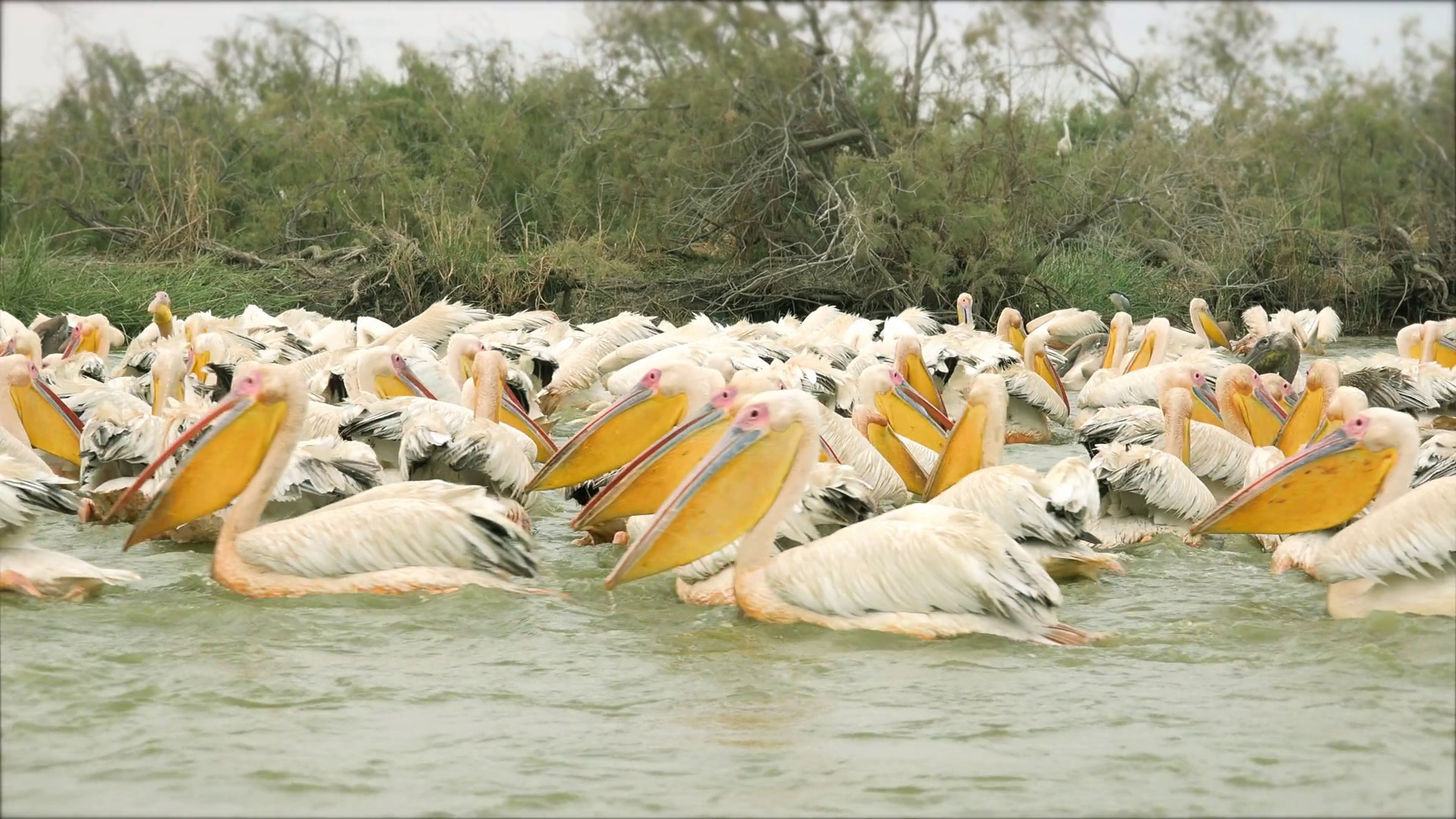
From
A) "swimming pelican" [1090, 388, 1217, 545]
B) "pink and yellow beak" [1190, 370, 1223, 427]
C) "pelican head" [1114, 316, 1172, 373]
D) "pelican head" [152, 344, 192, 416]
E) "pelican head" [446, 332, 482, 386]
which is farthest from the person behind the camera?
"pelican head" [1114, 316, 1172, 373]

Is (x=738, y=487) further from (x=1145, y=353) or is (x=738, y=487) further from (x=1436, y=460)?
(x=1145, y=353)

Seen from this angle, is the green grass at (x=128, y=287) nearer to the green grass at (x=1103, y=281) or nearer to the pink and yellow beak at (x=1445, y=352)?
the green grass at (x=1103, y=281)

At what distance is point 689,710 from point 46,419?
3842 millimetres

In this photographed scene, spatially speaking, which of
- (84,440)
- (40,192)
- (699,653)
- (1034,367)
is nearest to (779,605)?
(699,653)

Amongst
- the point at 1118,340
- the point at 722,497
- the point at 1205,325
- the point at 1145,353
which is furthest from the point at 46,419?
the point at 1205,325

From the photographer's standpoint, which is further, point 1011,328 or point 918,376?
point 1011,328

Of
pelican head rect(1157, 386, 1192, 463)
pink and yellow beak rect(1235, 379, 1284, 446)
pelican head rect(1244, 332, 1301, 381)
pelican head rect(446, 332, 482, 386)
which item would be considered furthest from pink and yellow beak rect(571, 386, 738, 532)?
pelican head rect(1244, 332, 1301, 381)

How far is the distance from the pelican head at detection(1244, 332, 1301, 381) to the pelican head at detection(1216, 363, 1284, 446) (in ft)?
9.24

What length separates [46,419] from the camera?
6.43 metres

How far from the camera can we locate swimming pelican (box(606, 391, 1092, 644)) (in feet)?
13.6

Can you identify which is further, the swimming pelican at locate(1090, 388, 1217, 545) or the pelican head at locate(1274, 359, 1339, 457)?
the pelican head at locate(1274, 359, 1339, 457)

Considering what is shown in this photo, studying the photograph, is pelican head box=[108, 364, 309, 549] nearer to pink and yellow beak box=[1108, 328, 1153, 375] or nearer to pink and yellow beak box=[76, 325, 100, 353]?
pink and yellow beak box=[76, 325, 100, 353]

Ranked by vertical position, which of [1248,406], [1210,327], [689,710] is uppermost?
[1210,327]

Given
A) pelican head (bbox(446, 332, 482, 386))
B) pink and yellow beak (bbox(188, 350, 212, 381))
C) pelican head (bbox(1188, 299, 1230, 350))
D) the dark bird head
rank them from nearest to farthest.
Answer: pelican head (bbox(446, 332, 482, 386)) → pink and yellow beak (bbox(188, 350, 212, 381)) → pelican head (bbox(1188, 299, 1230, 350)) → the dark bird head
